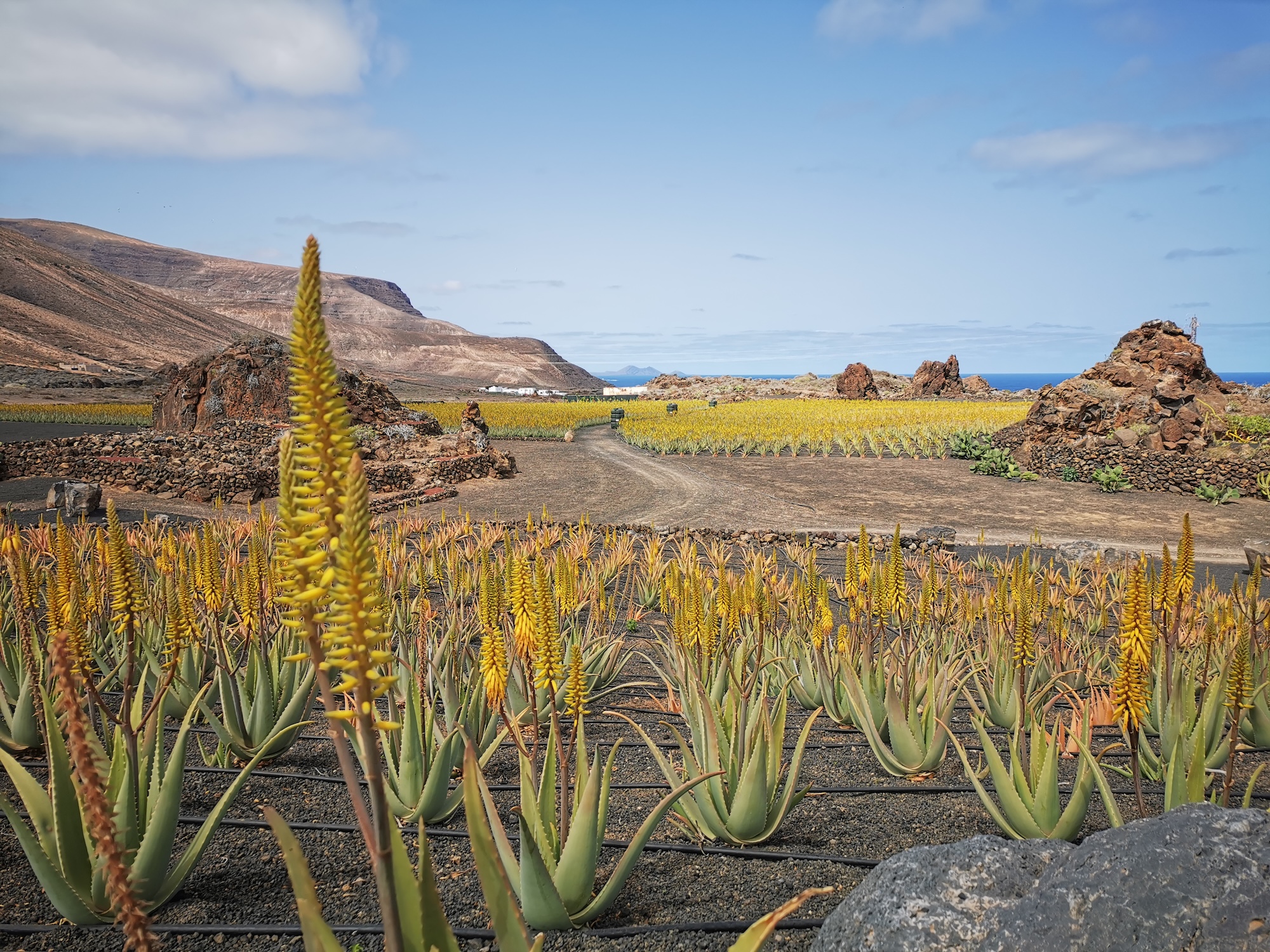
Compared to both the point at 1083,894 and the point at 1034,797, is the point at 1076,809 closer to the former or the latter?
the point at 1034,797

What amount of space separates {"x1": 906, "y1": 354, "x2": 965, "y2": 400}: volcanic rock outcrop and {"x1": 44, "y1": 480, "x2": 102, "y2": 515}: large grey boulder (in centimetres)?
5710

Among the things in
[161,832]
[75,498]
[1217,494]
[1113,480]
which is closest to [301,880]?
[161,832]

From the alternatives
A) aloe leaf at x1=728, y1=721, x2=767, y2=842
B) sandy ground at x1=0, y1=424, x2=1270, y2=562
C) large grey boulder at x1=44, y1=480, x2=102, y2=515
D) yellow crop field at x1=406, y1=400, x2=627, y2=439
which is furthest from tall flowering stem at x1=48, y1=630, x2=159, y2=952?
yellow crop field at x1=406, y1=400, x2=627, y2=439

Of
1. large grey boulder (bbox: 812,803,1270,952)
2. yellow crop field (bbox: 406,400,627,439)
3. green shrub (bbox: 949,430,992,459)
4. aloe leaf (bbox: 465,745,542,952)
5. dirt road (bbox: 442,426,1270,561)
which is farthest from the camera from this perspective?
yellow crop field (bbox: 406,400,627,439)

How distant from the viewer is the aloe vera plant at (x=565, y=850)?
2.07 meters

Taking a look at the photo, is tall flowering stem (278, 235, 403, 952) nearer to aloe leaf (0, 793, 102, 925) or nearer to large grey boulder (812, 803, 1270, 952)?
large grey boulder (812, 803, 1270, 952)

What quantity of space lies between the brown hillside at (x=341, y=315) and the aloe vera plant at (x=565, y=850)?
120772 mm

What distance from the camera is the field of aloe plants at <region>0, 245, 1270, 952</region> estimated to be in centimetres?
93

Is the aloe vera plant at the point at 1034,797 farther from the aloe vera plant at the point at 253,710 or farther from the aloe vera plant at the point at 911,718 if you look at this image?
the aloe vera plant at the point at 253,710

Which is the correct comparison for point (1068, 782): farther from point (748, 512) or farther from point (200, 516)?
point (200, 516)

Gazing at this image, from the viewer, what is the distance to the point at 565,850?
2.19 meters

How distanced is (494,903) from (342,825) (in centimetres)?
196

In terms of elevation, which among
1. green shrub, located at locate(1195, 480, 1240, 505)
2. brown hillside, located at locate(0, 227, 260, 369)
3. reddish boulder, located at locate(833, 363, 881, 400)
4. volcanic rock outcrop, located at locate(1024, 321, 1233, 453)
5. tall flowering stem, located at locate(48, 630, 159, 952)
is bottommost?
green shrub, located at locate(1195, 480, 1240, 505)

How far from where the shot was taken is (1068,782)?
3434 mm
